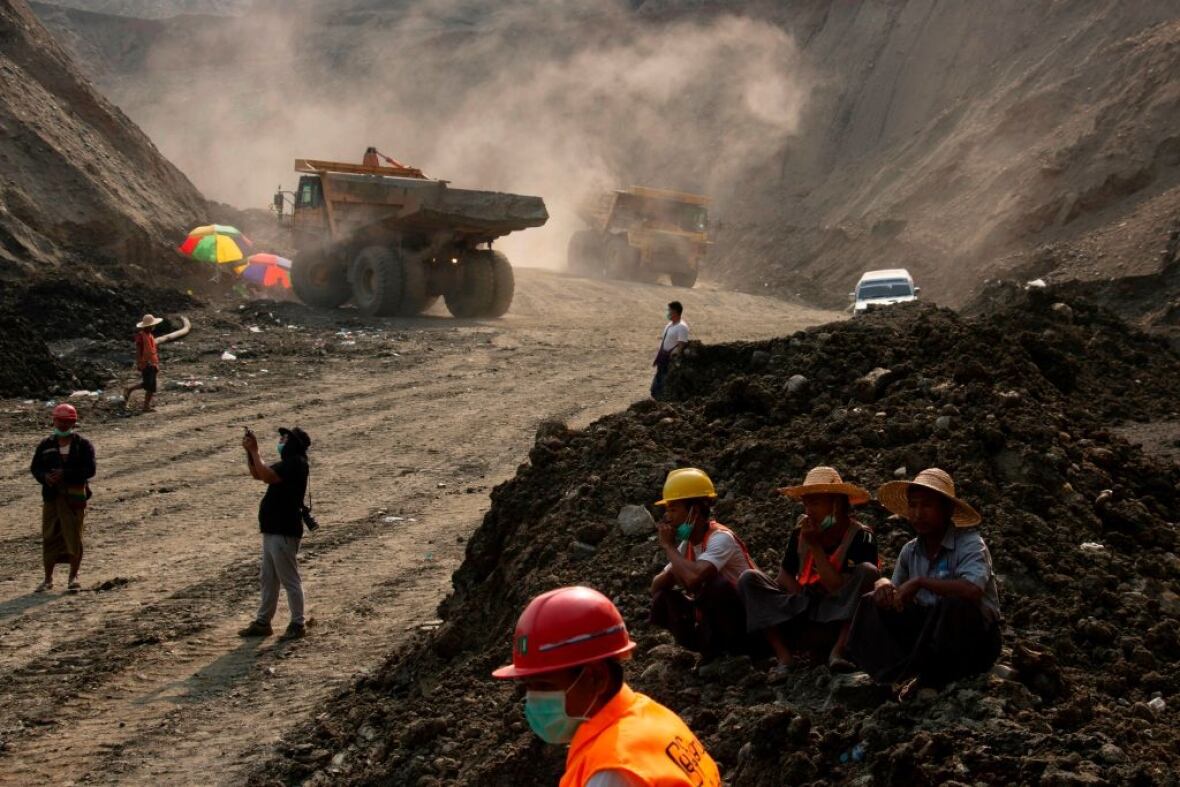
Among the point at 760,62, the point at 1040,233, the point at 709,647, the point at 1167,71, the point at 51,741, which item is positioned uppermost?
the point at 760,62

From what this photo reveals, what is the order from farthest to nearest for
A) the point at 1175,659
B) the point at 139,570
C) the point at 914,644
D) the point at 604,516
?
the point at 139,570 → the point at 604,516 → the point at 1175,659 → the point at 914,644

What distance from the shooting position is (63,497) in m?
11.6

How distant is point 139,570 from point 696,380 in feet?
16.5

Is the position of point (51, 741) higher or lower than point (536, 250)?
lower

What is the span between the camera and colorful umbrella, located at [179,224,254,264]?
29.0m

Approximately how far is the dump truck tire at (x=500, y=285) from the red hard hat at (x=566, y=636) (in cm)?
2503

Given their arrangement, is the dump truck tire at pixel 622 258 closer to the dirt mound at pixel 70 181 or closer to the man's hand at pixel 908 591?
the dirt mound at pixel 70 181

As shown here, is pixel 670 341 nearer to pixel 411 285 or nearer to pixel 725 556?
pixel 725 556

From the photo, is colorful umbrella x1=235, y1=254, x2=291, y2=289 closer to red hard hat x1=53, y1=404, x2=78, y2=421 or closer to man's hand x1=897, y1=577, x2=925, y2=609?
red hard hat x1=53, y1=404, x2=78, y2=421

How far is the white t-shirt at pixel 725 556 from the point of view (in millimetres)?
6773

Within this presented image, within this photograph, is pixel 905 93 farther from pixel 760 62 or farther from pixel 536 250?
pixel 536 250

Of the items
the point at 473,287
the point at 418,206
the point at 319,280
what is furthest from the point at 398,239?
the point at 319,280

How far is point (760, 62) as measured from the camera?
2290 inches

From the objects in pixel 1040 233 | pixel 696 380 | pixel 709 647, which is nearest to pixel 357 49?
pixel 1040 233
